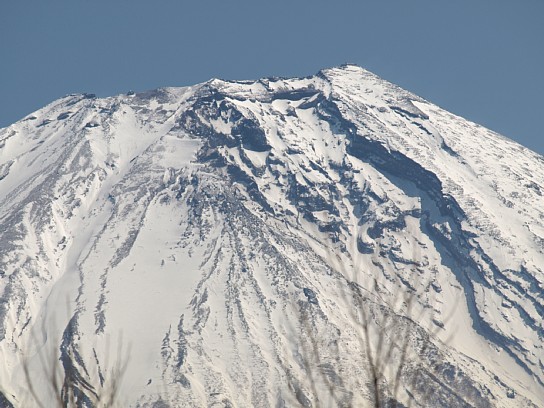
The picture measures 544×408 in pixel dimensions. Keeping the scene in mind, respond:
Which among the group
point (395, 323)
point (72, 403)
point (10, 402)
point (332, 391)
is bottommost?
point (72, 403)

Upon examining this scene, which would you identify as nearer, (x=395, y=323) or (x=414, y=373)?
(x=414, y=373)

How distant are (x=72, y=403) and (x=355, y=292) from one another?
770cm

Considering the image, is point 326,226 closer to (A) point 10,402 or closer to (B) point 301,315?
(B) point 301,315

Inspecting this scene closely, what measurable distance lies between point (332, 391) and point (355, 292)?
262 centimetres

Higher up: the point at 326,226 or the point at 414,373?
the point at 326,226

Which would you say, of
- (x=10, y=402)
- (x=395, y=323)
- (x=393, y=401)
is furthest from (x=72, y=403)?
(x=10, y=402)

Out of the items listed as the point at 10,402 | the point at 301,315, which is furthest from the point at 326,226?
the point at 10,402

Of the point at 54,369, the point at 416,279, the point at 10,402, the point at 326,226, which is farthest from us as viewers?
the point at 10,402

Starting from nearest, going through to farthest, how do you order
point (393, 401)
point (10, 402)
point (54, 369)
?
point (54, 369), point (393, 401), point (10, 402)

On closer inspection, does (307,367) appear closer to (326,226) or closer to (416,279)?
(416,279)

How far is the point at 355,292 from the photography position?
26.6 meters

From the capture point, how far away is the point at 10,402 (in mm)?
196625

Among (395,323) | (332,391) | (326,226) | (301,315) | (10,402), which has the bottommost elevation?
(332,391)

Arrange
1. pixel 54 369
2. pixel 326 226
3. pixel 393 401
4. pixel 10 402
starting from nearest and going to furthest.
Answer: pixel 54 369
pixel 393 401
pixel 326 226
pixel 10 402
